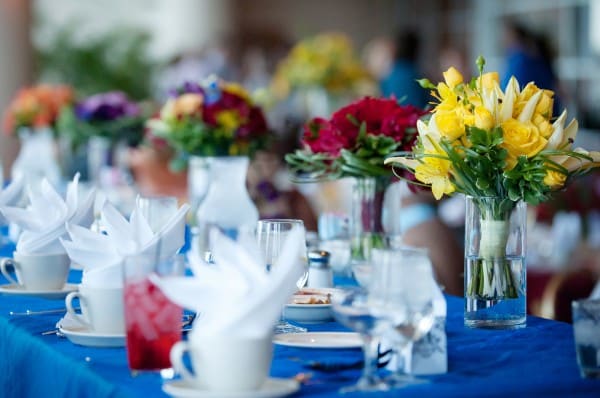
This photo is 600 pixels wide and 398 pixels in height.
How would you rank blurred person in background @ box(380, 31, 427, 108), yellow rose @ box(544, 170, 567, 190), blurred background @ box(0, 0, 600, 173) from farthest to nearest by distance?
blurred background @ box(0, 0, 600, 173) < blurred person in background @ box(380, 31, 427, 108) < yellow rose @ box(544, 170, 567, 190)

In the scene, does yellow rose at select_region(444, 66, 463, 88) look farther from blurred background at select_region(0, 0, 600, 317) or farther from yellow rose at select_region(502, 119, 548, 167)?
blurred background at select_region(0, 0, 600, 317)

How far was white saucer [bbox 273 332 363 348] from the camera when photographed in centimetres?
180

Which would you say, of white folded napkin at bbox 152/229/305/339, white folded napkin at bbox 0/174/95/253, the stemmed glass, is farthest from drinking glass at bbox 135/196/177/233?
white folded napkin at bbox 152/229/305/339

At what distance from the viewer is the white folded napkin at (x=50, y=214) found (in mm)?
2303

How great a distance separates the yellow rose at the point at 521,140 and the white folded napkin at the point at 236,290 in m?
0.53

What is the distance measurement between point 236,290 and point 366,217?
120 centimetres

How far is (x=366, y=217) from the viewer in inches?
105

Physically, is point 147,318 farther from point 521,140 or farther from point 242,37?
point 242,37

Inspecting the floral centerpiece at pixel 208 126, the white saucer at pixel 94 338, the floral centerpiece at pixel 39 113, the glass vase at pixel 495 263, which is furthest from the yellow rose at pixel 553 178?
the floral centerpiece at pixel 39 113

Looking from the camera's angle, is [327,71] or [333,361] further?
[327,71]

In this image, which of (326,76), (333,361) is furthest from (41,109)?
(333,361)

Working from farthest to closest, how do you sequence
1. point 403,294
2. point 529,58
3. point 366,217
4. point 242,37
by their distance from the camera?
point 242,37 → point 529,58 → point 366,217 → point 403,294

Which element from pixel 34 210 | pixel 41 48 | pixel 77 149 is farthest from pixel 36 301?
pixel 41 48

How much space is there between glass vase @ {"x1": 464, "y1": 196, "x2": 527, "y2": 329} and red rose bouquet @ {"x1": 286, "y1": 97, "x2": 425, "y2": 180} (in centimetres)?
59
